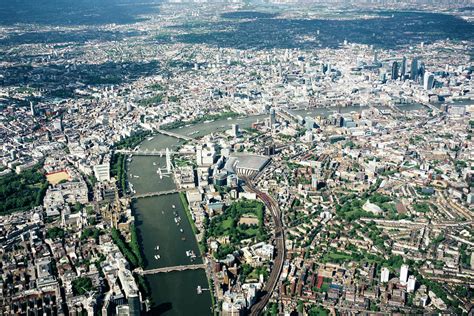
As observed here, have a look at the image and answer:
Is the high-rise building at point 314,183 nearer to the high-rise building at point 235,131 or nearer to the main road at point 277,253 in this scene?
the main road at point 277,253

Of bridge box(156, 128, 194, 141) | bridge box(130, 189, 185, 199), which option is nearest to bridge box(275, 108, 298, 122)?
bridge box(156, 128, 194, 141)

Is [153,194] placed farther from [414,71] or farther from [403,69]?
[403,69]

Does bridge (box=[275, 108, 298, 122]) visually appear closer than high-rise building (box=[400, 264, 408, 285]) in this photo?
No

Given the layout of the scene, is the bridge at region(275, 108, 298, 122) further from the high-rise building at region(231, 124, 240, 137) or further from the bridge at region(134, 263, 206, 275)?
the bridge at region(134, 263, 206, 275)

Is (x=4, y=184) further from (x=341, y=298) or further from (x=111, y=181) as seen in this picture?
(x=341, y=298)

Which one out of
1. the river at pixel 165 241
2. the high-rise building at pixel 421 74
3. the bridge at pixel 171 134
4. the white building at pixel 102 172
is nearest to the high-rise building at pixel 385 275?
the river at pixel 165 241

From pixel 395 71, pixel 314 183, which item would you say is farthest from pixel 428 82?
pixel 314 183
